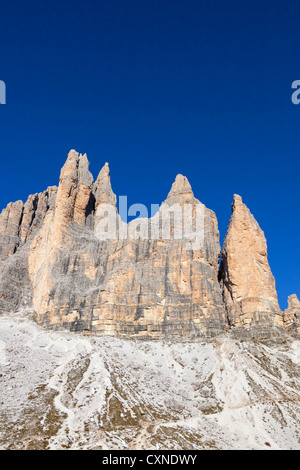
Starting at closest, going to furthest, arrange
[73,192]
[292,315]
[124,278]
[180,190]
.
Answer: [292,315], [124,278], [73,192], [180,190]

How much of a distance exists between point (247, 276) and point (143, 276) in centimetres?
2595

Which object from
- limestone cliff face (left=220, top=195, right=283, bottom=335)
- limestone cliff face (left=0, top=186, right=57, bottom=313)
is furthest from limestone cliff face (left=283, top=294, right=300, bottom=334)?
limestone cliff face (left=0, top=186, right=57, bottom=313)

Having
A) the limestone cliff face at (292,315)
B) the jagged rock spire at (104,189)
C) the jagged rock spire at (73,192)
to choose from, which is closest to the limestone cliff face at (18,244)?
the jagged rock spire at (73,192)

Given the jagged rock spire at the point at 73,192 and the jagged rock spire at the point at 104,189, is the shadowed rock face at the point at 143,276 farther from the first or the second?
the jagged rock spire at the point at 104,189

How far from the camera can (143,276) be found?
93.8 meters

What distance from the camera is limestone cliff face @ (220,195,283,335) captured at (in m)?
83.6

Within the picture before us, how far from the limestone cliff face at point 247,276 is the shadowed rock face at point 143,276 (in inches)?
9.5

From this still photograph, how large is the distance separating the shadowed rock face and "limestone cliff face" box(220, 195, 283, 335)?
0.79ft

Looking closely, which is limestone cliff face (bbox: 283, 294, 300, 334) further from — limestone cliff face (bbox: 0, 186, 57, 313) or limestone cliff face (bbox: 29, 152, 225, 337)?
limestone cliff face (bbox: 0, 186, 57, 313)

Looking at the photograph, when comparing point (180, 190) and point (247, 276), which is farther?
point (180, 190)

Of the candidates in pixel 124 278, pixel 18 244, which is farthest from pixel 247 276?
pixel 18 244

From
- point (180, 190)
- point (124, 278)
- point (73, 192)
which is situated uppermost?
point (180, 190)

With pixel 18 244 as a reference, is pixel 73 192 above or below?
above

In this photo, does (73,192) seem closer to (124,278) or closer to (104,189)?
(104,189)
